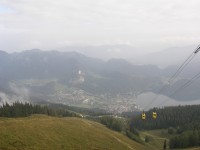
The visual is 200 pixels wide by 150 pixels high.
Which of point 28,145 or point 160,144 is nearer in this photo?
point 28,145

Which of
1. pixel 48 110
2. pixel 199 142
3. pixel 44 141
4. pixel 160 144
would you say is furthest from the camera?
pixel 48 110

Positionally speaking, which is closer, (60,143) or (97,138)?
(60,143)

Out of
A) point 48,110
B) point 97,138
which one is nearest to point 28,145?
point 97,138

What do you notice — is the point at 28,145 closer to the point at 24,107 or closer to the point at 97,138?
the point at 97,138

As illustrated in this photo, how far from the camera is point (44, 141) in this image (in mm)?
84438

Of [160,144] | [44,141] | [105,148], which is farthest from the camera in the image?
[160,144]

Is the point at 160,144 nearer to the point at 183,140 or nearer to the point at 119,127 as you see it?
the point at 119,127

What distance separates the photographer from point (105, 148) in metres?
93.9

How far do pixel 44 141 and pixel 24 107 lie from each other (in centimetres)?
9401

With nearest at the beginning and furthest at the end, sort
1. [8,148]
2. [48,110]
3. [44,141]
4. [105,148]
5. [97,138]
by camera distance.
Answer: [8,148]
[44,141]
[105,148]
[97,138]
[48,110]

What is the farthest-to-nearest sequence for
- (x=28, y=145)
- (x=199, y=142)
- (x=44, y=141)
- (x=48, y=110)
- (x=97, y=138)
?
(x=48, y=110), (x=199, y=142), (x=97, y=138), (x=44, y=141), (x=28, y=145)

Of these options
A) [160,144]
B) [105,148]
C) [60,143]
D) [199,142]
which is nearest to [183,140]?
[199,142]

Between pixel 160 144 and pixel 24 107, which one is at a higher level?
pixel 24 107

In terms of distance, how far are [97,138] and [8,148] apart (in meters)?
41.9
